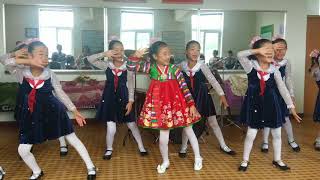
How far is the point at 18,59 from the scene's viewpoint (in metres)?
2.85

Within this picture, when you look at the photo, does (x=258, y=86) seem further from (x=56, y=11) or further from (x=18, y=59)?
(x=56, y=11)

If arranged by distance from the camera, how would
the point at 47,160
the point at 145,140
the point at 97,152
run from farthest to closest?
1. the point at 145,140
2. the point at 97,152
3. the point at 47,160

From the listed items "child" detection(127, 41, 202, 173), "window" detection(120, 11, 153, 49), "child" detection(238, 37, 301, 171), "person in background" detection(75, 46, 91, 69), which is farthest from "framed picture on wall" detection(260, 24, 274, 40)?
"child" detection(127, 41, 202, 173)

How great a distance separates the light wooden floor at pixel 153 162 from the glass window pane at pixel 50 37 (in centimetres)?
180

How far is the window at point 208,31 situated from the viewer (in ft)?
19.8

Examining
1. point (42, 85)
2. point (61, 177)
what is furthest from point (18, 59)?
point (61, 177)

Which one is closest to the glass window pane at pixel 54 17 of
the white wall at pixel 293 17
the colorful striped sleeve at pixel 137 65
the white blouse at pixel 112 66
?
the white wall at pixel 293 17

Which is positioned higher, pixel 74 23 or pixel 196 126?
pixel 74 23

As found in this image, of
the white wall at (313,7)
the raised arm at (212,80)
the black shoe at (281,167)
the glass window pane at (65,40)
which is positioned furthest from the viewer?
the white wall at (313,7)

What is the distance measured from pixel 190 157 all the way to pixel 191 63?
0.99 metres

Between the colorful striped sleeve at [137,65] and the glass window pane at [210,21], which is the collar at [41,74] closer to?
the colorful striped sleeve at [137,65]

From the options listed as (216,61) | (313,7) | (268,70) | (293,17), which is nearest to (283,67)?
(268,70)

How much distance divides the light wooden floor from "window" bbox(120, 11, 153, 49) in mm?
1939

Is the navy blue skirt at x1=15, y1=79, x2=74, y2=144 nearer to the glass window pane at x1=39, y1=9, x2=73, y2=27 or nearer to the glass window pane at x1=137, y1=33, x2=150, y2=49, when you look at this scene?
the glass window pane at x1=39, y1=9, x2=73, y2=27
